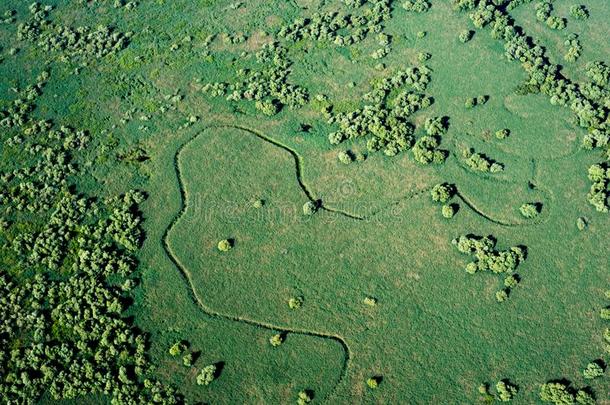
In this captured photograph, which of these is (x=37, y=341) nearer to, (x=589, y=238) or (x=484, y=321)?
(x=484, y=321)

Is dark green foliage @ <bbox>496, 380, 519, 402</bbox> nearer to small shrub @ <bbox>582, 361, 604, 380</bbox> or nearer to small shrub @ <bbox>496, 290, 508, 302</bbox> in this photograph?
small shrub @ <bbox>582, 361, 604, 380</bbox>

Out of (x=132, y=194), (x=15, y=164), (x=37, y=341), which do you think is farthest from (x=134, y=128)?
(x=37, y=341)

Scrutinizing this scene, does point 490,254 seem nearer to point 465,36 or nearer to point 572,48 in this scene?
point 465,36

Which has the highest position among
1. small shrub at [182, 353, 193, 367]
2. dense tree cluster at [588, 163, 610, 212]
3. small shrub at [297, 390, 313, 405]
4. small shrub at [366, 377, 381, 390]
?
dense tree cluster at [588, 163, 610, 212]

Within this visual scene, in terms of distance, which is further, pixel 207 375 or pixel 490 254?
pixel 490 254

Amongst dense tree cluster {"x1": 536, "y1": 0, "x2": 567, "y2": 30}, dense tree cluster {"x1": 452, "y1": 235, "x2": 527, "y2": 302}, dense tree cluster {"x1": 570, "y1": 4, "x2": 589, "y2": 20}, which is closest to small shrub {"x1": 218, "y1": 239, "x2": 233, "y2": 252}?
dense tree cluster {"x1": 452, "y1": 235, "x2": 527, "y2": 302}

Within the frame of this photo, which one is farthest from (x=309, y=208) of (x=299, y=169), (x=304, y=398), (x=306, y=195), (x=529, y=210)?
(x=529, y=210)

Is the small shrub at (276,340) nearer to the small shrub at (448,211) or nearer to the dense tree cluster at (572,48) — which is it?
the small shrub at (448,211)
